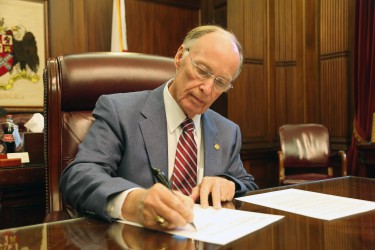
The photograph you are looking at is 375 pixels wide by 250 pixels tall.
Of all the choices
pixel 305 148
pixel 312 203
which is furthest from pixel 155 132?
pixel 305 148

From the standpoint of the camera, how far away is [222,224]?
94 centimetres

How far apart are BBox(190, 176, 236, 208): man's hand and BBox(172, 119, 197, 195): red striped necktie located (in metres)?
0.21

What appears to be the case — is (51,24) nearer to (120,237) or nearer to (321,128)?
(321,128)

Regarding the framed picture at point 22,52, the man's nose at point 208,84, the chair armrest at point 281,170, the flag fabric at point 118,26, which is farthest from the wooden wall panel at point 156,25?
the man's nose at point 208,84

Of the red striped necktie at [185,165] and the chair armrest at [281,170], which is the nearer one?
the red striped necktie at [185,165]

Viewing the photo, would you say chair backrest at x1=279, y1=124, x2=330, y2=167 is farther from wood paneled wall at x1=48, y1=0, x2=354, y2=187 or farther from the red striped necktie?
the red striped necktie

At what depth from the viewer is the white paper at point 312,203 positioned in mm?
1080

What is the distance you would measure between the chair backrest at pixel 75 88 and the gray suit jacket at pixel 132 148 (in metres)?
0.22

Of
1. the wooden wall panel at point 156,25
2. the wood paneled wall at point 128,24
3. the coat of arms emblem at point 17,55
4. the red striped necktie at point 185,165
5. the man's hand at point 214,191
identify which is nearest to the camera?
the man's hand at point 214,191

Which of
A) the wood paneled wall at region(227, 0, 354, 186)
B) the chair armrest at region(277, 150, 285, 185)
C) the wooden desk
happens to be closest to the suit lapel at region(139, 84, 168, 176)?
the wooden desk

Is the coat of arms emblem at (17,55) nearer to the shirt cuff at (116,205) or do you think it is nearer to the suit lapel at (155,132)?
the suit lapel at (155,132)

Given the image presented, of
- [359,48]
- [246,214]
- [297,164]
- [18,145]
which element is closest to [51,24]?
[18,145]

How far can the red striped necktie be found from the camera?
4.74ft

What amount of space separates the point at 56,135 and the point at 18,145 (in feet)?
1.77
